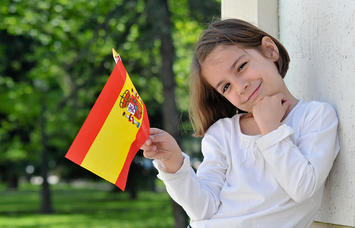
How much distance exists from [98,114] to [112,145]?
0.10m

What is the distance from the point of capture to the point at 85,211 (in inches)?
709

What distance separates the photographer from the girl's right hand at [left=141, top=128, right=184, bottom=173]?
158 cm

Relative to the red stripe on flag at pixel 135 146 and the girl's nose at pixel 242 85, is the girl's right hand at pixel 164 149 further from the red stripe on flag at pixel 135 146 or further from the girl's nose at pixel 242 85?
the girl's nose at pixel 242 85

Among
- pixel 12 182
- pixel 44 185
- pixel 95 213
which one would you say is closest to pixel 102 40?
pixel 95 213

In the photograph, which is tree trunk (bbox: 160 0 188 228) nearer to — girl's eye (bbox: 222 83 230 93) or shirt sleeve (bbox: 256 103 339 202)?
girl's eye (bbox: 222 83 230 93)

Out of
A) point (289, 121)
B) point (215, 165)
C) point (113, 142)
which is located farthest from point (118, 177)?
point (289, 121)

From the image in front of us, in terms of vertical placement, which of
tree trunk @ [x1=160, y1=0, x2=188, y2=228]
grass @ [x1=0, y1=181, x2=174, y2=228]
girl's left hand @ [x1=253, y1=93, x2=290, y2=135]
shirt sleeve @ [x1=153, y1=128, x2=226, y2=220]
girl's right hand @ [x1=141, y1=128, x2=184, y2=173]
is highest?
girl's left hand @ [x1=253, y1=93, x2=290, y2=135]

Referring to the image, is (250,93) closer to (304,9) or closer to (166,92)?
(304,9)

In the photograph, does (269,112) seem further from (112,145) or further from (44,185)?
(44,185)

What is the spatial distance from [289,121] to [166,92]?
7494 millimetres

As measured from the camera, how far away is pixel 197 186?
171 cm

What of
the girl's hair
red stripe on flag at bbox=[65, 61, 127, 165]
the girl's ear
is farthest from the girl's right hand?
the girl's ear

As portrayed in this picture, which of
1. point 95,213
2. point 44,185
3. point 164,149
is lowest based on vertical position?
point 95,213

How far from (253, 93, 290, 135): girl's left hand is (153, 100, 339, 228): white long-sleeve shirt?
0.04 meters
